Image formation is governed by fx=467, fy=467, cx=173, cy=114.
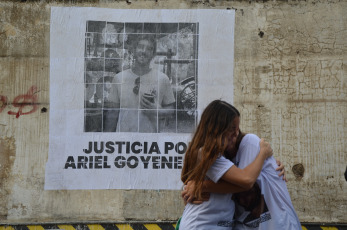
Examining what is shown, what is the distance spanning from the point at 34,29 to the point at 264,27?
2.81 meters

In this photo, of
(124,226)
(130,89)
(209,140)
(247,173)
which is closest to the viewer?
(247,173)

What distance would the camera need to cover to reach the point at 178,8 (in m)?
5.72

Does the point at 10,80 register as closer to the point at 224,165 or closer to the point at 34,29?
the point at 34,29

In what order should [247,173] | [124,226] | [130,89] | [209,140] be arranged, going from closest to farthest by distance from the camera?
[247,173], [209,140], [124,226], [130,89]

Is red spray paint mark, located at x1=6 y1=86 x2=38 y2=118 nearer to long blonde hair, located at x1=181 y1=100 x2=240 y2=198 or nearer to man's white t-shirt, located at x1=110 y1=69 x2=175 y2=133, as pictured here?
man's white t-shirt, located at x1=110 y1=69 x2=175 y2=133

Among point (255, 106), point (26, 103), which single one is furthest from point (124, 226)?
point (255, 106)

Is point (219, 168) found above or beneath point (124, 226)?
above

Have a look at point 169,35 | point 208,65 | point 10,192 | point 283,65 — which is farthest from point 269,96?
point 10,192

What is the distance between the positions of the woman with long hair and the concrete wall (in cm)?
267

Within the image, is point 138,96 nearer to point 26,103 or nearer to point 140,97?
point 140,97

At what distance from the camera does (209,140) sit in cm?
290

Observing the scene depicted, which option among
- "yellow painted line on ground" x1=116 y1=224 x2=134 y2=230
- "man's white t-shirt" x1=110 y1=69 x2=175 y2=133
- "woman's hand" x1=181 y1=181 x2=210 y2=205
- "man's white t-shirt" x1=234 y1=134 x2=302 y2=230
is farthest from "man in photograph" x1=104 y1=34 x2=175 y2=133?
"man's white t-shirt" x1=234 y1=134 x2=302 y2=230

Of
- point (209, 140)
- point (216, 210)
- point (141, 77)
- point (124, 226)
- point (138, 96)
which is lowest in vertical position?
point (124, 226)

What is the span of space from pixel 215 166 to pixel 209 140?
0.54ft
